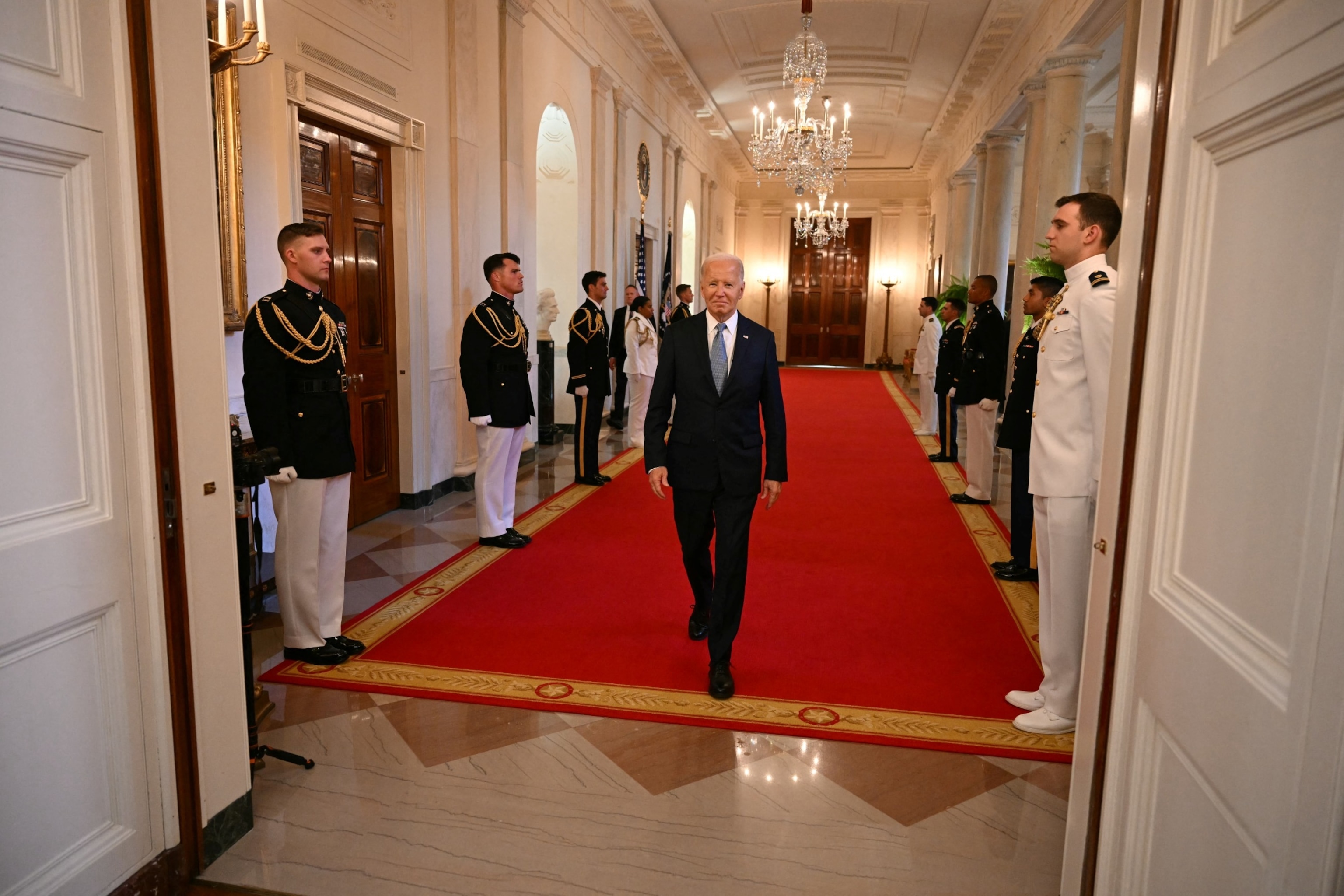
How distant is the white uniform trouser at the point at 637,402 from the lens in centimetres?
945

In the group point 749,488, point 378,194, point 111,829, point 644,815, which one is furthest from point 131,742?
point 378,194

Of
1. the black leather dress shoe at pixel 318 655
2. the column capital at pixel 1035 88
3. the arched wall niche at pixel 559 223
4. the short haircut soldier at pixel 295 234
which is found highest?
the column capital at pixel 1035 88

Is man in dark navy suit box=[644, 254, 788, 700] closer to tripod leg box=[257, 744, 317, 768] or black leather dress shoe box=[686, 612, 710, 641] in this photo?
black leather dress shoe box=[686, 612, 710, 641]

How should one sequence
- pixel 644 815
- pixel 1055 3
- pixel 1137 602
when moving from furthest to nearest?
pixel 1055 3 → pixel 644 815 → pixel 1137 602

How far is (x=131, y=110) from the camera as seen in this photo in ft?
6.72

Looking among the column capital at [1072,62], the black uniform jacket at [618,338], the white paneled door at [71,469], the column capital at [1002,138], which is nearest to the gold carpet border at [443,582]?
the white paneled door at [71,469]

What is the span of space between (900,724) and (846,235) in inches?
827

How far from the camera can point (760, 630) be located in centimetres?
425

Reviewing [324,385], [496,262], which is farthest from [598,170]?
[324,385]

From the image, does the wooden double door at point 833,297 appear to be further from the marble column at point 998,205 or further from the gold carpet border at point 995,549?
the gold carpet border at point 995,549

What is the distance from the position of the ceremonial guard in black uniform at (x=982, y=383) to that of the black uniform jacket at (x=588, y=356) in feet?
9.40

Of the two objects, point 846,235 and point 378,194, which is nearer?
point 378,194

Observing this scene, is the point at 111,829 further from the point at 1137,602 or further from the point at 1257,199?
the point at 1257,199

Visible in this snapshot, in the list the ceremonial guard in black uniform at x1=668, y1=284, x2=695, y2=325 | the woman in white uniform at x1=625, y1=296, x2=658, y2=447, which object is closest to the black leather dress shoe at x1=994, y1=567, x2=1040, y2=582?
the woman in white uniform at x1=625, y1=296, x2=658, y2=447
